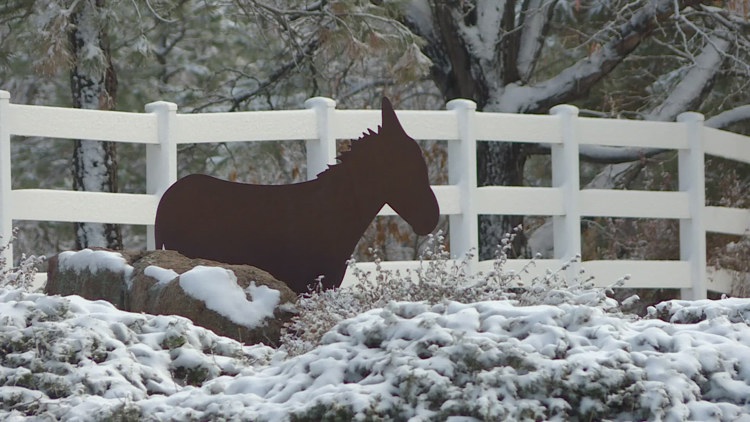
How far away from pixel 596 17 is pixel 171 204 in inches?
355

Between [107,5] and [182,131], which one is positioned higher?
[107,5]

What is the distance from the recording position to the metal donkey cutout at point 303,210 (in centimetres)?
707

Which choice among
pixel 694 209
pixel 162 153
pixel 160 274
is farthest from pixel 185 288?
pixel 694 209

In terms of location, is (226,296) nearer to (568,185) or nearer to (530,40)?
(568,185)

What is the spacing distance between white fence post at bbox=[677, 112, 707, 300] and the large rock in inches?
237

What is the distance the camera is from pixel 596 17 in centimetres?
1524

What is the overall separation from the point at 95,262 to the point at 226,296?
940 mm

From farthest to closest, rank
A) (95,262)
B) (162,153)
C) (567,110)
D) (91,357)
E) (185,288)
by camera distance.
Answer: (567,110) < (162,153) < (95,262) < (185,288) < (91,357)

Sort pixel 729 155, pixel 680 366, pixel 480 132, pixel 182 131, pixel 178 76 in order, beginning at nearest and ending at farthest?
pixel 680 366, pixel 182 131, pixel 480 132, pixel 729 155, pixel 178 76

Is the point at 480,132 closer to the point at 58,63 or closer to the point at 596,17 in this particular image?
the point at 58,63

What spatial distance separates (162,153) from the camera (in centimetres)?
970

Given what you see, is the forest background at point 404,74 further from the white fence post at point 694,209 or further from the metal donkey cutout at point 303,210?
the metal donkey cutout at point 303,210

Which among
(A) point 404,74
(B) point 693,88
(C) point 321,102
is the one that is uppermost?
(B) point 693,88

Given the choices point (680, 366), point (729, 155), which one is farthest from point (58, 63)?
point (680, 366)
